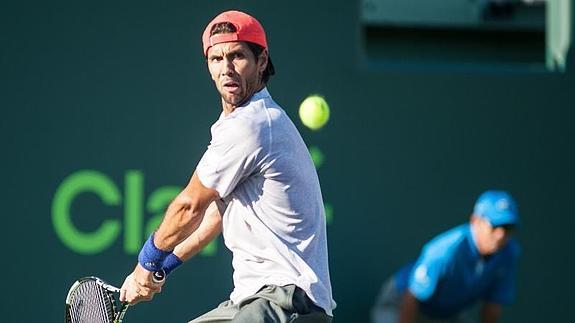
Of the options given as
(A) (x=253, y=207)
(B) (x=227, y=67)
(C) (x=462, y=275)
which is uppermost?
(B) (x=227, y=67)

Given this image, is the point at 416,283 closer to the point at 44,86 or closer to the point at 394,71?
the point at 394,71

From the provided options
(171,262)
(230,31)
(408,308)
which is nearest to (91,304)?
(171,262)

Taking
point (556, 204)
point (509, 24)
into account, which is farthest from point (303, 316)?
point (509, 24)

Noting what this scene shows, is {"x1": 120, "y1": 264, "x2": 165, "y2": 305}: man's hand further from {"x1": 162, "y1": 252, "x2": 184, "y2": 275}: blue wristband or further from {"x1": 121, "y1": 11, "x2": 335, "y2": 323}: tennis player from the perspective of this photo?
{"x1": 162, "y1": 252, "x2": 184, "y2": 275}: blue wristband

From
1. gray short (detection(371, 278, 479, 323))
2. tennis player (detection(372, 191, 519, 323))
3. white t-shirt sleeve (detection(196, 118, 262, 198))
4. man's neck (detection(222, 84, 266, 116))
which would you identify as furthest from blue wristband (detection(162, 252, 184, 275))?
gray short (detection(371, 278, 479, 323))

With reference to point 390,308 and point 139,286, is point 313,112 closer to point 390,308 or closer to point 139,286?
point 390,308

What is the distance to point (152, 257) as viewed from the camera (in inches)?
150

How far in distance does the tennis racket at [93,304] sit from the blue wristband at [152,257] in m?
0.18

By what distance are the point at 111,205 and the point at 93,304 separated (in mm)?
2216

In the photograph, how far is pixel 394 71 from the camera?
6.98m

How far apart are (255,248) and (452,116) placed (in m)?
3.51

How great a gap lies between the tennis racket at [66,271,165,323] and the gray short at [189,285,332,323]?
1.40 ft

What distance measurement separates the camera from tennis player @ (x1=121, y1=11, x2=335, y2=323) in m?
3.73

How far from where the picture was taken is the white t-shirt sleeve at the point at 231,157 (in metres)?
3.71
